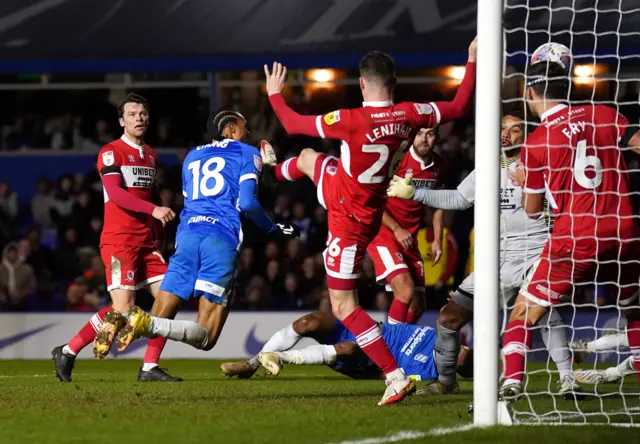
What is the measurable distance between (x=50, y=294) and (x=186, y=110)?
3472mm

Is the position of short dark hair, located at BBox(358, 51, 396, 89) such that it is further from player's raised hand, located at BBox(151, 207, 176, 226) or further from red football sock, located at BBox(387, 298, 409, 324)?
red football sock, located at BBox(387, 298, 409, 324)

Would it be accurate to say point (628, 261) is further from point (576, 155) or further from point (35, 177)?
point (35, 177)

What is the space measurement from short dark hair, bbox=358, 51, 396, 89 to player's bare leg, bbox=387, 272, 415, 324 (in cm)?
353

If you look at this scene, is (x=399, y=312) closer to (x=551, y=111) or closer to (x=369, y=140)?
(x=369, y=140)

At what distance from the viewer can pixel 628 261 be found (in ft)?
23.9

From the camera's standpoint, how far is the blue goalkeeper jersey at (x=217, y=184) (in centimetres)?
938

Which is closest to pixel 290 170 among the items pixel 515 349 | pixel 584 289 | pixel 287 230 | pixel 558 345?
pixel 287 230

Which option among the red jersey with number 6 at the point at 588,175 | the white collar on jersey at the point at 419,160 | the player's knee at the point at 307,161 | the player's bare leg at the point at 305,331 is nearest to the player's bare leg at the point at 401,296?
the white collar on jersey at the point at 419,160

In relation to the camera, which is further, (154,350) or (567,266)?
(154,350)

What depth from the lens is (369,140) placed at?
24.4 ft

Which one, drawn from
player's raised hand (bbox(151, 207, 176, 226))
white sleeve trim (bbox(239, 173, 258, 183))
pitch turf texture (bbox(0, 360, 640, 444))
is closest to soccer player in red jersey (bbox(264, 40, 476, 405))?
pitch turf texture (bbox(0, 360, 640, 444))

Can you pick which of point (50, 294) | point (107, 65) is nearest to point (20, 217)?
point (50, 294)

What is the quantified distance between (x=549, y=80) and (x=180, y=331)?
110 inches

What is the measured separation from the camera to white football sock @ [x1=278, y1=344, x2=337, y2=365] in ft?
28.3
